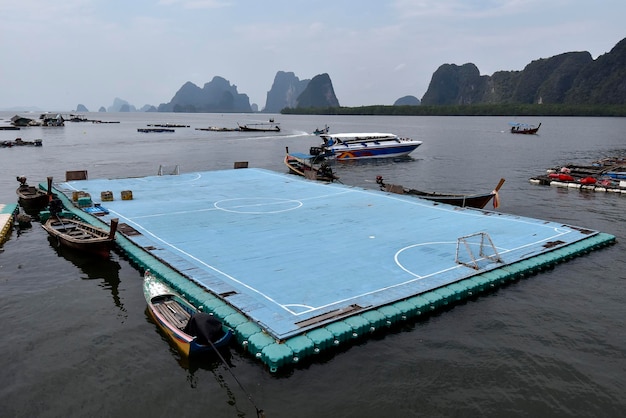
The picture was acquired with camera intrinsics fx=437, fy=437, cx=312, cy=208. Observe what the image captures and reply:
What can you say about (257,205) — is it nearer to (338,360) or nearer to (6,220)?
(6,220)

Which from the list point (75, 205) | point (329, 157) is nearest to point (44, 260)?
point (75, 205)

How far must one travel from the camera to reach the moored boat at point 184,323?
16344mm

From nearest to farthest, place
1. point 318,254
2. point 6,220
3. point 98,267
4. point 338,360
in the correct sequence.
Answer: point 338,360, point 318,254, point 98,267, point 6,220

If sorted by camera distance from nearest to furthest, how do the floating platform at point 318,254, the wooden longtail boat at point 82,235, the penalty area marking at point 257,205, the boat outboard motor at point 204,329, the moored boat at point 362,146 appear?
the boat outboard motor at point 204,329, the floating platform at point 318,254, the wooden longtail boat at point 82,235, the penalty area marking at point 257,205, the moored boat at point 362,146

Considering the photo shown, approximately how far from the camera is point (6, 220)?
34.2m

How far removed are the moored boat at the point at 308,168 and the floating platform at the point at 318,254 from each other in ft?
38.3

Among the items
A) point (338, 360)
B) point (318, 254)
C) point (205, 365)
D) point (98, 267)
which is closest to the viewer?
point (205, 365)

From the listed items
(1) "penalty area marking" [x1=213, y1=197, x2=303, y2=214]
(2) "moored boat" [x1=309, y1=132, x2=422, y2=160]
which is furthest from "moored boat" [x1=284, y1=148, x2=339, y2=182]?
(2) "moored boat" [x1=309, y1=132, x2=422, y2=160]

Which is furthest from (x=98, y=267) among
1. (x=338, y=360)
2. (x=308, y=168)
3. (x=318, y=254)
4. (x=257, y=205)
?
(x=308, y=168)

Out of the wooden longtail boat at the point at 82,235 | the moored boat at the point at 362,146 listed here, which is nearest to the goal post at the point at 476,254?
the wooden longtail boat at the point at 82,235

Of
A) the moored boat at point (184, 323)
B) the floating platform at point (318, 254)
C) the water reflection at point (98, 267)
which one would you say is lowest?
the water reflection at point (98, 267)

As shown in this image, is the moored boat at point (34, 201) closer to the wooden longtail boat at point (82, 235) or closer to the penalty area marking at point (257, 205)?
the wooden longtail boat at point (82, 235)

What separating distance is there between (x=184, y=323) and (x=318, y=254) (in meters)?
9.43

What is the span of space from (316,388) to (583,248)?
21.9m
